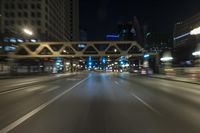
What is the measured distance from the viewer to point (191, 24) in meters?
104

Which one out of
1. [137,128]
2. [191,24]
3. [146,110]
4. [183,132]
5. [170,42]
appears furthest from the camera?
[170,42]

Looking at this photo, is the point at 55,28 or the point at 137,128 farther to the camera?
the point at 55,28

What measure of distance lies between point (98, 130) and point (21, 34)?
110365 millimetres

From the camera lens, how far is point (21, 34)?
114688 millimetres

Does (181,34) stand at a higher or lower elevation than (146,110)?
higher

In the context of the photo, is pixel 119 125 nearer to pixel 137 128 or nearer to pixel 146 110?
pixel 137 128

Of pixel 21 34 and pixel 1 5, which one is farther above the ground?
pixel 1 5

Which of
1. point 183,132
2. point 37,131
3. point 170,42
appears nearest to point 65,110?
point 37,131

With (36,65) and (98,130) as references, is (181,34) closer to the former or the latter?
(36,65)

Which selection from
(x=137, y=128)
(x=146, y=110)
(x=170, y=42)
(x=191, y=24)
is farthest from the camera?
(x=170, y=42)

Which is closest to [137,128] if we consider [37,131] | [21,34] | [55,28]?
[37,131]

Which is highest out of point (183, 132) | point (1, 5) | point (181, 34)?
point (1, 5)

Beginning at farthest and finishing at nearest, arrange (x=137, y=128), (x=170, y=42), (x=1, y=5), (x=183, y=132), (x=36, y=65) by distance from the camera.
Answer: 1. (x=170, y=42)
2. (x=1, y=5)
3. (x=36, y=65)
4. (x=137, y=128)
5. (x=183, y=132)

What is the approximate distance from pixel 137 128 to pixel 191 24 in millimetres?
100051
